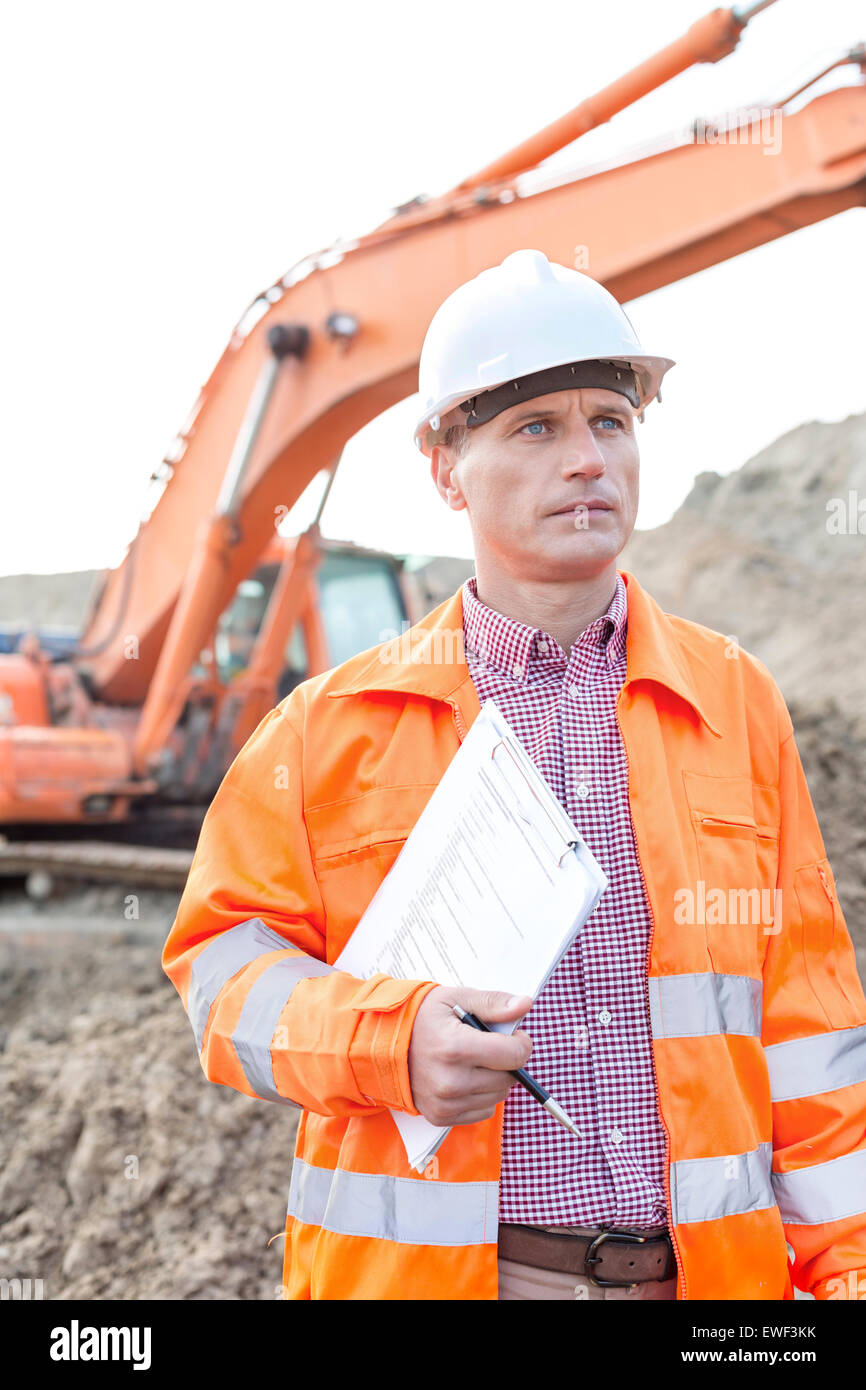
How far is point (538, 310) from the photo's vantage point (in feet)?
6.06

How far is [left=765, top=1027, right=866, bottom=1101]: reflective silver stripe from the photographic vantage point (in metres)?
1.69

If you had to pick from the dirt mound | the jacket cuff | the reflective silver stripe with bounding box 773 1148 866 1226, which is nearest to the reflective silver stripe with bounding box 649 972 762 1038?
the reflective silver stripe with bounding box 773 1148 866 1226

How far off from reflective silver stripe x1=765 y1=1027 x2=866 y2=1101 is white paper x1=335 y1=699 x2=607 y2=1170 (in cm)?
50

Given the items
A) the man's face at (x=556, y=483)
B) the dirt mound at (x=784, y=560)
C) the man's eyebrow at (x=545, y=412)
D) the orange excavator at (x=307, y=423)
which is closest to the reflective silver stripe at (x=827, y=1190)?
the man's face at (x=556, y=483)

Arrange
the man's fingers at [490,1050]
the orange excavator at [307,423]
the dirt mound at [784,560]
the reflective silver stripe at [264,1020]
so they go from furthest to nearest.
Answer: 1. the dirt mound at [784,560]
2. the orange excavator at [307,423]
3. the reflective silver stripe at [264,1020]
4. the man's fingers at [490,1050]

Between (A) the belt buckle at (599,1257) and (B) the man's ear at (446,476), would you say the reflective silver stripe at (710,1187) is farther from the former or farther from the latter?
(B) the man's ear at (446,476)

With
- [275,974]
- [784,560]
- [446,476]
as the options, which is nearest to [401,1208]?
[275,974]

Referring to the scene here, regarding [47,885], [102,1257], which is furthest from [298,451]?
[102,1257]

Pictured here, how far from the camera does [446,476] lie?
2.00 metres

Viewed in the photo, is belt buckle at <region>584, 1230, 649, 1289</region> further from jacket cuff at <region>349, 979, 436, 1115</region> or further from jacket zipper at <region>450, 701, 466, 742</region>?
jacket zipper at <region>450, 701, 466, 742</region>

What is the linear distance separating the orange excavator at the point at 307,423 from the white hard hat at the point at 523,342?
3347 millimetres

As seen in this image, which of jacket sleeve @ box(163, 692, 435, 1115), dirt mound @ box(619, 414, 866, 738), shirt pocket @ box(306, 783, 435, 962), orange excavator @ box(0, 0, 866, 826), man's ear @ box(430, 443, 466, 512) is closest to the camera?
jacket sleeve @ box(163, 692, 435, 1115)

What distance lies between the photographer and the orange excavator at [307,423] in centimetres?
489

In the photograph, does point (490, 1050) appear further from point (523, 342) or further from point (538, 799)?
point (523, 342)
